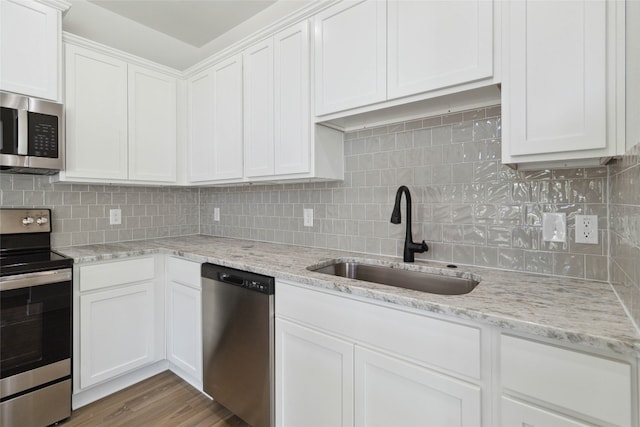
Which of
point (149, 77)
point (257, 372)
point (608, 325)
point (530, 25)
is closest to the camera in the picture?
point (608, 325)

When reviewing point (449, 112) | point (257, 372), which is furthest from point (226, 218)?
point (449, 112)

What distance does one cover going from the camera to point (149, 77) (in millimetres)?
2438

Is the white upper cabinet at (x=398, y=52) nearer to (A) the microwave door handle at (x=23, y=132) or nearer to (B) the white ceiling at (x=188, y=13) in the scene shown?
(B) the white ceiling at (x=188, y=13)

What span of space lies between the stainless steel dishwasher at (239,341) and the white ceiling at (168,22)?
1874mm

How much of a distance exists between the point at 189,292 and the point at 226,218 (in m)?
0.95

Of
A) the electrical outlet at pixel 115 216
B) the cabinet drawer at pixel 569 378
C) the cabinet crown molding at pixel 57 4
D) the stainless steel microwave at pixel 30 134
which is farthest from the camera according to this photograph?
the electrical outlet at pixel 115 216

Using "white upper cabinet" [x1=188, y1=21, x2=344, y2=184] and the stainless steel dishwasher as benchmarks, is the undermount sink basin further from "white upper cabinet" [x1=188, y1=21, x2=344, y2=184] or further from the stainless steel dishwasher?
"white upper cabinet" [x1=188, y1=21, x2=344, y2=184]

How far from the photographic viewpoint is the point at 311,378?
138 centimetres

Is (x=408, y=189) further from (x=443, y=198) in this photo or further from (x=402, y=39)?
(x=402, y=39)

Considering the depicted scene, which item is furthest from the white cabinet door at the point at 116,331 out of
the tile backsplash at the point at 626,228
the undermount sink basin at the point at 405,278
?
the tile backsplash at the point at 626,228

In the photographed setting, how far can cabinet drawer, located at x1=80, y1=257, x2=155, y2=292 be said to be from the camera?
74.4 inches

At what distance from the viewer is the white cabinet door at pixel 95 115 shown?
203cm

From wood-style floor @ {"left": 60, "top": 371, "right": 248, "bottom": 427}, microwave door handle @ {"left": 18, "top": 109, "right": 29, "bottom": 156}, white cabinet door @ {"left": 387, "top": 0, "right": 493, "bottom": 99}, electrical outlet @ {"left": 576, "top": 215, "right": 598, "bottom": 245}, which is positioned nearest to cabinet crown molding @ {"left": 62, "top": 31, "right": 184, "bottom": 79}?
microwave door handle @ {"left": 18, "top": 109, "right": 29, "bottom": 156}

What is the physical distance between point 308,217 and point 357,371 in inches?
47.1
